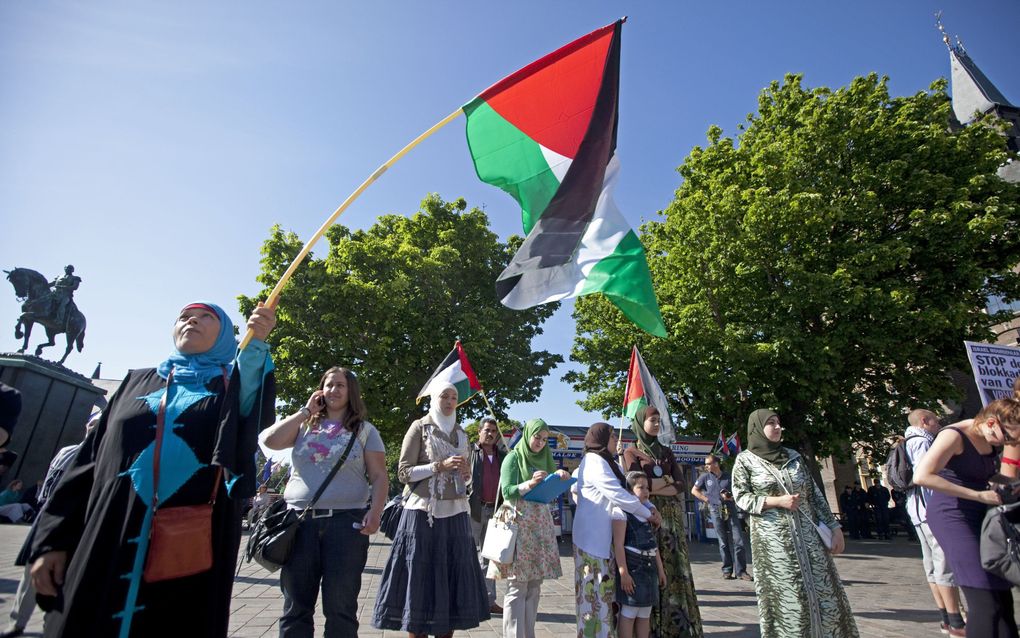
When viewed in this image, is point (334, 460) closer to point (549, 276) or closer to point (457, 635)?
point (549, 276)

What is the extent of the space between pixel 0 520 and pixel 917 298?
89.9 feet

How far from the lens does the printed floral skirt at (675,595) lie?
4.80m

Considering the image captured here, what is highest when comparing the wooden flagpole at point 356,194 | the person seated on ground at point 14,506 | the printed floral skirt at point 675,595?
the wooden flagpole at point 356,194

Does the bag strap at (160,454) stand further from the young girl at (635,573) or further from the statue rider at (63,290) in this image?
the statue rider at (63,290)

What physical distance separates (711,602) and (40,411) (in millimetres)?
19213

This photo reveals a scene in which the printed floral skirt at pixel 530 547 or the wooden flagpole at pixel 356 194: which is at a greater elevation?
the wooden flagpole at pixel 356 194

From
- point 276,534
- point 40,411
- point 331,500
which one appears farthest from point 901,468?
point 40,411

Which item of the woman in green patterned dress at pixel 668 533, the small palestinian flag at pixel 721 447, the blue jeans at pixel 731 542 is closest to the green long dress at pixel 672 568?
the woman in green patterned dress at pixel 668 533

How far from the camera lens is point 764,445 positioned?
15.7 feet

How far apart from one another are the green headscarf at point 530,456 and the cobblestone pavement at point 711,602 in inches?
65.1

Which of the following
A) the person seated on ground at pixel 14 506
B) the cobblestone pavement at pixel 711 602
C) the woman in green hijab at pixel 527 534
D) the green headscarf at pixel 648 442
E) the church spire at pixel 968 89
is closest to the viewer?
the woman in green hijab at pixel 527 534

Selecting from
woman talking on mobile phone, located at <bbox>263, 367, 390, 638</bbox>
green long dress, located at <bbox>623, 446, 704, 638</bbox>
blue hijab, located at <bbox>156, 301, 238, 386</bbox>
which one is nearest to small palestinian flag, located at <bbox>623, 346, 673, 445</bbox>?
green long dress, located at <bbox>623, 446, 704, 638</bbox>

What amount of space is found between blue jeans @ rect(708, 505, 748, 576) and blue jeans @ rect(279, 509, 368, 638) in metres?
8.36

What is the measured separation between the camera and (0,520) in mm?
15422
